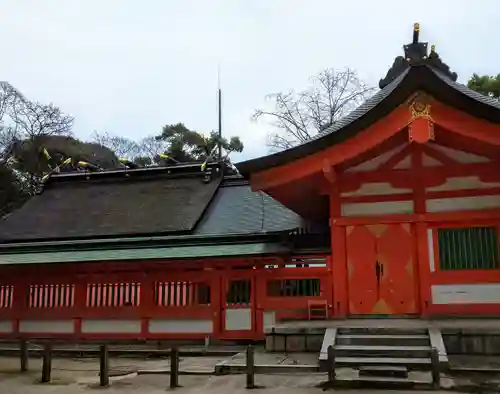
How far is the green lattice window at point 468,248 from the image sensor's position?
1004cm

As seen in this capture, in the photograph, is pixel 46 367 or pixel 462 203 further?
pixel 462 203

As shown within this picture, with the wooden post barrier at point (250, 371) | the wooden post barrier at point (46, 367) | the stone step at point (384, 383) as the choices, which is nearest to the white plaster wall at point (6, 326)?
the wooden post barrier at point (46, 367)

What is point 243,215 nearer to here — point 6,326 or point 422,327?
point 6,326

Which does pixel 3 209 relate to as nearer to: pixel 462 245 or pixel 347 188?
pixel 347 188

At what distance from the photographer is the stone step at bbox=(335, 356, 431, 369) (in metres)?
7.17

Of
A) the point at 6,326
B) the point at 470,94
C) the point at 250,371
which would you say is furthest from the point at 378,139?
the point at 6,326

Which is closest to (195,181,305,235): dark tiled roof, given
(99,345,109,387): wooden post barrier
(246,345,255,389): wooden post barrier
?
(99,345,109,387): wooden post barrier

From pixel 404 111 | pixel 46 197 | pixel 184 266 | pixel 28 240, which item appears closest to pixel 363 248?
pixel 404 111

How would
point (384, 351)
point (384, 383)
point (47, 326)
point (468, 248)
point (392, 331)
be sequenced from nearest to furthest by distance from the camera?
point (384, 383), point (384, 351), point (392, 331), point (468, 248), point (47, 326)

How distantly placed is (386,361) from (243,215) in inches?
317

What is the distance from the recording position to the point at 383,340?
818 centimetres

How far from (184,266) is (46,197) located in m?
8.65

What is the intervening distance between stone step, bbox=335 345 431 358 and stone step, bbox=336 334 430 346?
0.36m

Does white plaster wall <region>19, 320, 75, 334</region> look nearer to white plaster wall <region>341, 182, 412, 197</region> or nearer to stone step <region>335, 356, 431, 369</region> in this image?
white plaster wall <region>341, 182, 412, 197</region>
